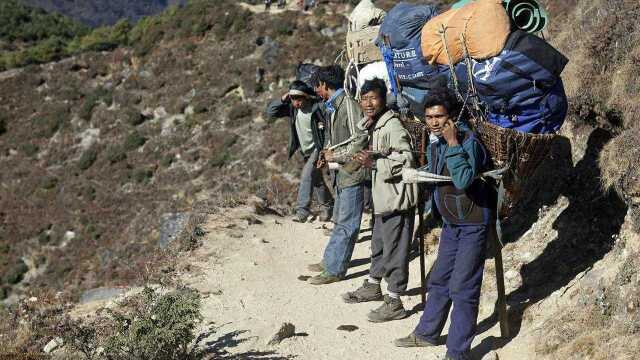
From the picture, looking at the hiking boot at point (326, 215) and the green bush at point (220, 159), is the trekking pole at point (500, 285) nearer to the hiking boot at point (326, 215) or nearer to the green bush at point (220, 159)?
the hiking boot at point (326, 215)

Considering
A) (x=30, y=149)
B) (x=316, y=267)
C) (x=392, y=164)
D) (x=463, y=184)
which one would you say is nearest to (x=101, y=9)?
(x=30, y=149)

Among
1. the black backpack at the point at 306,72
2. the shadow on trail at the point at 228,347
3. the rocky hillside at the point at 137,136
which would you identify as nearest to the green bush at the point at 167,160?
the rocky hillside at the point at 137,136

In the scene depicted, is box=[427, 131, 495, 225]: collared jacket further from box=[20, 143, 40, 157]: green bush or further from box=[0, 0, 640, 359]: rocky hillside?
box=[20, 143, 40, 157]: green bush

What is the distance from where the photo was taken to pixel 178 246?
828cm

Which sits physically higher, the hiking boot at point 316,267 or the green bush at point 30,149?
the hiking boot at point 316,267

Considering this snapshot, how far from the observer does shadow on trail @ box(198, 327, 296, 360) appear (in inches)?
197

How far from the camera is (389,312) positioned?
210 inches

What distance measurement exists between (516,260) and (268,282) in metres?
2.70

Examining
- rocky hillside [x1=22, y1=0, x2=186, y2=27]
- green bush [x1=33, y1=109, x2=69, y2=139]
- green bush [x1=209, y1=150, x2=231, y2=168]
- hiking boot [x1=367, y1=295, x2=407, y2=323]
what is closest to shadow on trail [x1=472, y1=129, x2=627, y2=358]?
hiking boot [x1=367, y1=295, x2=407, y2=323]

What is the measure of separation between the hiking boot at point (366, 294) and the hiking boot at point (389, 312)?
0.41 meters

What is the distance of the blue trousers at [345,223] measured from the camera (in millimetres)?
5984

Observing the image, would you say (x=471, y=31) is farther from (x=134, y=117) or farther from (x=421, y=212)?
(x=134, y=117)

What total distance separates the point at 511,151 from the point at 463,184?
24.3 inches

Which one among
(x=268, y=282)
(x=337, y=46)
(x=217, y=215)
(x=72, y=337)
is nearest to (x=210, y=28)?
(x=337, y=46)
